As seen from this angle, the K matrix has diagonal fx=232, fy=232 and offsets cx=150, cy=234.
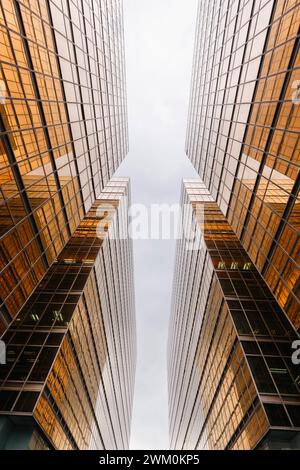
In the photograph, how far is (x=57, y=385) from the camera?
2262 centimetres

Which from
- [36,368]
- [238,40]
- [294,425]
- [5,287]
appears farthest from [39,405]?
[238,40]

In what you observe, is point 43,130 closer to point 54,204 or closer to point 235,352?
point 54,204

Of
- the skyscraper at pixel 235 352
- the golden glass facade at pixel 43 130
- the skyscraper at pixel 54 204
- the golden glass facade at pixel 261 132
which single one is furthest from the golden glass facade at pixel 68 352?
the golden glass facade at pixel 261 132

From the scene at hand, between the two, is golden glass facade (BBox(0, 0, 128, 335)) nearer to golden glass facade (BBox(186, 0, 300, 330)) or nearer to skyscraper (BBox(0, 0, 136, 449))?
skyscraper (BBox(0, 0, 136, 449))

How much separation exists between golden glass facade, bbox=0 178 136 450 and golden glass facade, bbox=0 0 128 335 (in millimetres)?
9837

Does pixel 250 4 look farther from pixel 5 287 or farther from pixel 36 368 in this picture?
pixel 36 368

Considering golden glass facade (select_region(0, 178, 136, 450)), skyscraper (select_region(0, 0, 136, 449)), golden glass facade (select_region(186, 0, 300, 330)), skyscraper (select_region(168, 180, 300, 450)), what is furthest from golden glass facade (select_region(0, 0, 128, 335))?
skyscraper (select_region(168, 180, 300, 450))

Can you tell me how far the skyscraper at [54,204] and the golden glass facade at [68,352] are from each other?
121 mm

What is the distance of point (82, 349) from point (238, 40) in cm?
3752

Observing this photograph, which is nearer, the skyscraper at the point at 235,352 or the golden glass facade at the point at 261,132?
the golden glass facade at the point at 261,132

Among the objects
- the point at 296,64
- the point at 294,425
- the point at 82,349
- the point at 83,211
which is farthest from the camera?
the point at 82,349

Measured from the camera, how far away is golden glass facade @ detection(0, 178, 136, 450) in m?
19.3

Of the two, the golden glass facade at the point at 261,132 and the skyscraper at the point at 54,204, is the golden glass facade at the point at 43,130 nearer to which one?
the skyscraper at the point at 54,204

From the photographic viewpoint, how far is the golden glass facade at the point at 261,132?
13695mm
